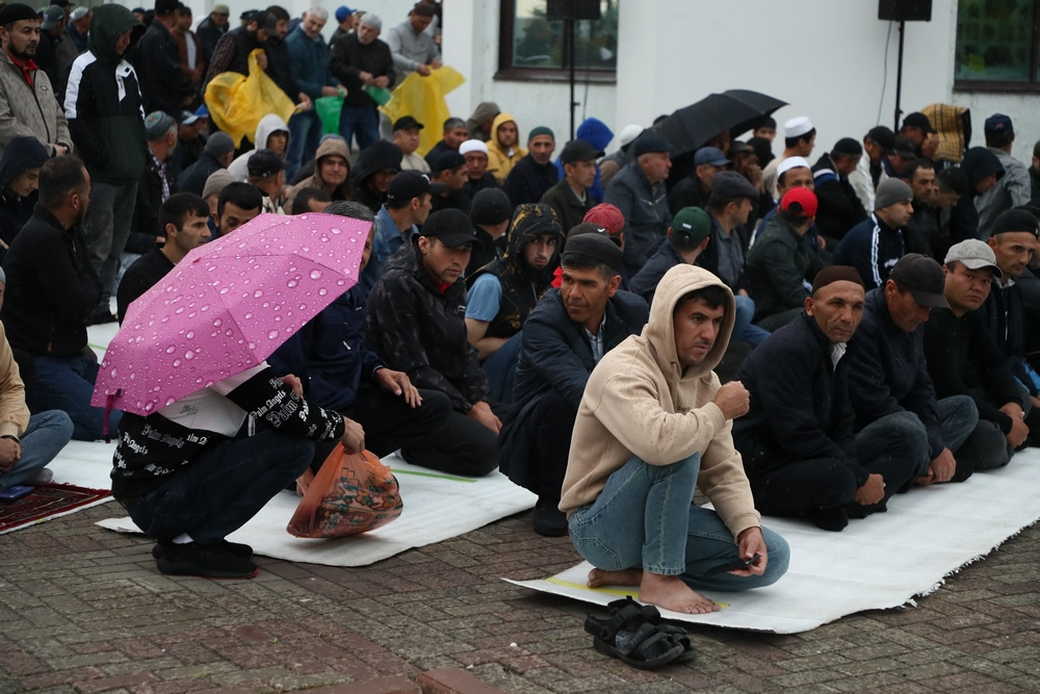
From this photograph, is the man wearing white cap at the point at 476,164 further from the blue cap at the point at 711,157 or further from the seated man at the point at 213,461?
the seated man at the point at 213,461

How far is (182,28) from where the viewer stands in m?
16.0

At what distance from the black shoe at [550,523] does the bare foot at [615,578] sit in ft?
3.06

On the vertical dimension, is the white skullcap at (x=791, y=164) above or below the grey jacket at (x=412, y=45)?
below

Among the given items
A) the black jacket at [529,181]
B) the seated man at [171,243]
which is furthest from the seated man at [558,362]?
the black jacket at [529,181]

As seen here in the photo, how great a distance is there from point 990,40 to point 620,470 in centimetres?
1321

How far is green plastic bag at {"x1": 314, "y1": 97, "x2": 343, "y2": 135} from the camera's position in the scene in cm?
1580

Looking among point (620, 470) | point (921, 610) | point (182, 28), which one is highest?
point (182, 28)

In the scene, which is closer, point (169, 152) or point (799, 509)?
point (799, 509)

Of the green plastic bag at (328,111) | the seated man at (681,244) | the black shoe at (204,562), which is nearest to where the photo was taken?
the black shoe at (204,562)

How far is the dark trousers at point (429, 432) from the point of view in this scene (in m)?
7.61

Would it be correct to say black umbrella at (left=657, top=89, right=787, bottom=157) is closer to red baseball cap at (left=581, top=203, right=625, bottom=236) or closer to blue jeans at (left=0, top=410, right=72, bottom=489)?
red baseball cap at (left=581, top=203, right=625, bottom=236)

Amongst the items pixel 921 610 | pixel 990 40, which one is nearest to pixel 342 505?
pixel 921 610

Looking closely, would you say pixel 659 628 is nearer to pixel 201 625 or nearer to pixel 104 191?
pixel 201 625

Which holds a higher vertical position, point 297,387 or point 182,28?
point 182,28
